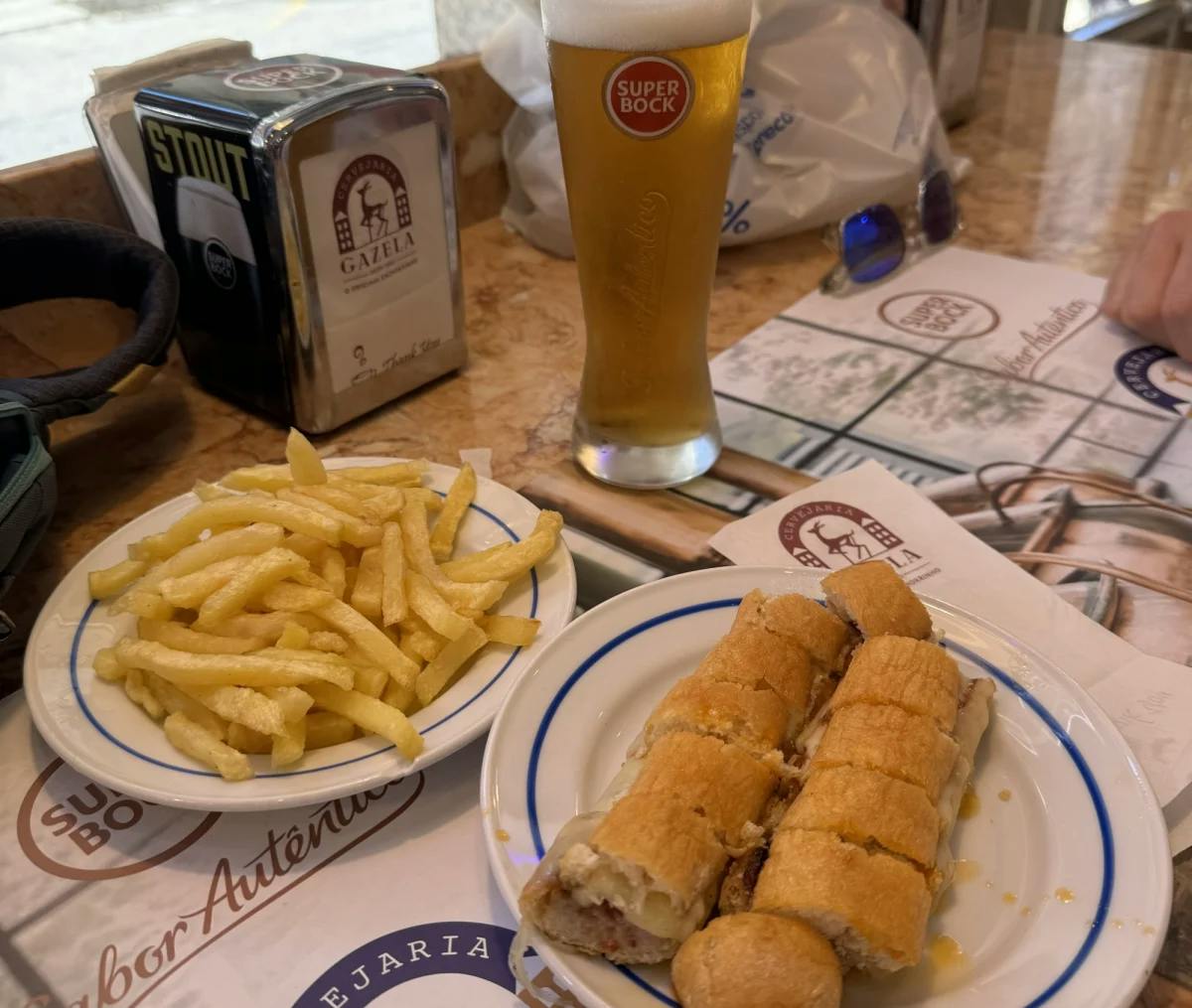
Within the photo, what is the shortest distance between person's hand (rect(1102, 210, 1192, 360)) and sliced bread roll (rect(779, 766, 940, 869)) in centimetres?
94

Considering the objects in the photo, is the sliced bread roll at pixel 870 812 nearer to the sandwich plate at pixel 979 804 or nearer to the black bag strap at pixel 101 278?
the sandwich plate at pixel 979 804

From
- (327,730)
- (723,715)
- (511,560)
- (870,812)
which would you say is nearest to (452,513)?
(511,560)

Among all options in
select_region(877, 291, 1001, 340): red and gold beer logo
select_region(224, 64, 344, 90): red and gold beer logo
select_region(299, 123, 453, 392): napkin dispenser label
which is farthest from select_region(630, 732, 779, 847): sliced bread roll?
select_region(877, 291, 1001, 340): red and gold beer logo

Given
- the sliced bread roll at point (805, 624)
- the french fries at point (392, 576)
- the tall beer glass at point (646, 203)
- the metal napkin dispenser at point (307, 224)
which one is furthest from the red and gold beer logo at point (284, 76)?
the sliced bread roll at point (805, 624)

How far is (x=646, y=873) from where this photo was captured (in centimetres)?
56

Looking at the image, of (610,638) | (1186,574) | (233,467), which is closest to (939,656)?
(610,638)

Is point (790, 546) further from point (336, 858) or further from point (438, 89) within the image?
point (438, 89)

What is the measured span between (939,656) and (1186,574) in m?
0.39

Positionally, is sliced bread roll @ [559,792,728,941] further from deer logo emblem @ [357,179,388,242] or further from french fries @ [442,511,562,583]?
deer logo emblem @ [357,179,388,242]

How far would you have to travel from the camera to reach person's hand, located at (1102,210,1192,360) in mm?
1269

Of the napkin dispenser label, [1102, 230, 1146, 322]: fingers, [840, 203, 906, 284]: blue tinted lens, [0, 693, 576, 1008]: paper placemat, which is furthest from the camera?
[840, 203, 906, 284]: blue tinted lens

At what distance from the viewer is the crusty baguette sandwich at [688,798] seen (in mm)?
561

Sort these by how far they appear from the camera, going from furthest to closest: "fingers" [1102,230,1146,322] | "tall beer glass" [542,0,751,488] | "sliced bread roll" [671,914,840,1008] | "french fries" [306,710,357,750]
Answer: "fingers" [1102,230,1146,322] < "tall beer glass" [542,0,751,488] < "french fries" [306,710,357,750] < "sliced bread roll" [671,914,840,1008]

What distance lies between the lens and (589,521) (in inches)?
40.2
